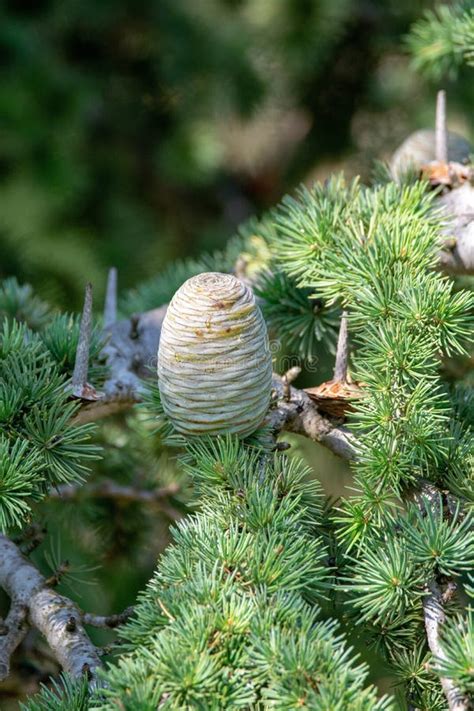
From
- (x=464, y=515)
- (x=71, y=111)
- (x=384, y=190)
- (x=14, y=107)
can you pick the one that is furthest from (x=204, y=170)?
(x=464, y=515)

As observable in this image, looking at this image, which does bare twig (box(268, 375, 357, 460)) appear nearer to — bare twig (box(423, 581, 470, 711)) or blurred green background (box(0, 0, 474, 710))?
bare twig (box(423, 581, 470, 711))

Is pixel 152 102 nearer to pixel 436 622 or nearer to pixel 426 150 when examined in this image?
pixel 426 150

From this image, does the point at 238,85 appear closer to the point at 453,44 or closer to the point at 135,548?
the point at 453,44

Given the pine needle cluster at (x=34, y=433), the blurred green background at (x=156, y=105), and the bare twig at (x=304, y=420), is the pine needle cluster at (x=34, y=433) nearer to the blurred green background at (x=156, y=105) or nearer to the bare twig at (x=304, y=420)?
the bare twig at (x=304, y=420)

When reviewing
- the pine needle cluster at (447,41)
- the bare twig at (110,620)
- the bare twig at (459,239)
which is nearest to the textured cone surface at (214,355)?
the bare twig at (110,620)

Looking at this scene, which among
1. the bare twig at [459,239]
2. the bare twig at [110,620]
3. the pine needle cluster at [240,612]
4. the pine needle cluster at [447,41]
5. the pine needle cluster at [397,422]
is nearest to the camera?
the pine needle cluster at [240,612]

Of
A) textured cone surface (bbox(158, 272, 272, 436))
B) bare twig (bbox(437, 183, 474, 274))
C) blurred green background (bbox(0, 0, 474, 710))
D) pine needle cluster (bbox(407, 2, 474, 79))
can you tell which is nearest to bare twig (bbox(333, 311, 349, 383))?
textured cone surface (bbox(158, 272, 272, 436))

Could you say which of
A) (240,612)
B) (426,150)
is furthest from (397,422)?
(426,150)
